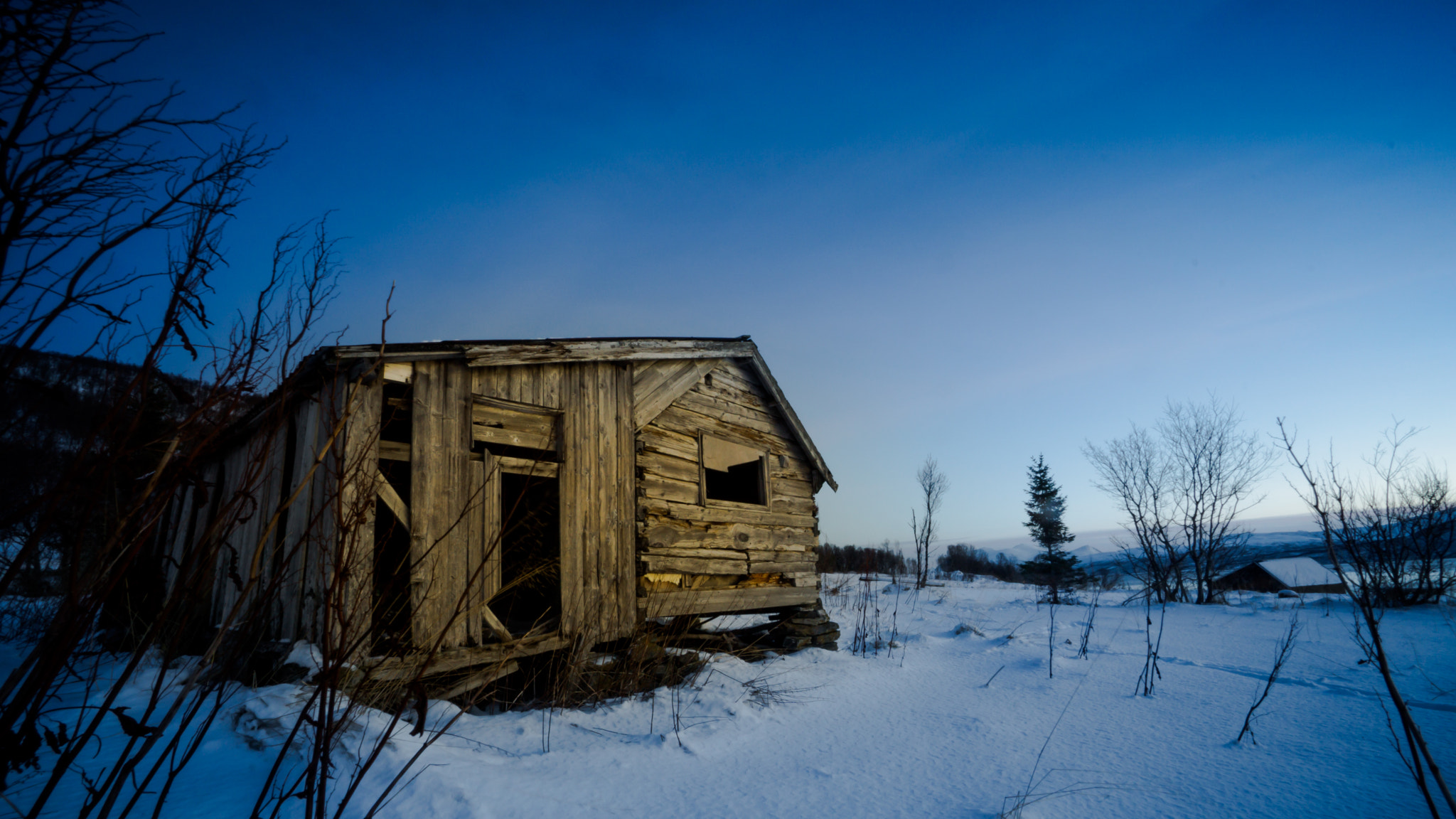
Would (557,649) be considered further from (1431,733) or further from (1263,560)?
(1263,560)

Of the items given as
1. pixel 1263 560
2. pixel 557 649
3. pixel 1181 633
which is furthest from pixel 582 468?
pixel 1263 560

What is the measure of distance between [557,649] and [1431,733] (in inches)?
269

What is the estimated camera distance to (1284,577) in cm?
1705

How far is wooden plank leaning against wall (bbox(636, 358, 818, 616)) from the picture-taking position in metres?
7.81

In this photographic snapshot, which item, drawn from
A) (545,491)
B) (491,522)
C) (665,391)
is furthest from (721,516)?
(491,522)

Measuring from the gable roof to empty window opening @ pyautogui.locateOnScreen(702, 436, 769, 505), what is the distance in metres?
1.05

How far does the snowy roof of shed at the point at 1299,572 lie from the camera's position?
15.4 meters

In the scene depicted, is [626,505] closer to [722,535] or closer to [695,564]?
[695,564]

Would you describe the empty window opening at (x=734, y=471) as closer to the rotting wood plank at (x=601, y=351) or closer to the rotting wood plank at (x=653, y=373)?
the rotting wood plank at (x=653, y=373)

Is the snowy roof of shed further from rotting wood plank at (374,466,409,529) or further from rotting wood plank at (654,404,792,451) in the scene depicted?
rotting wood plank at (374,466,409,529)

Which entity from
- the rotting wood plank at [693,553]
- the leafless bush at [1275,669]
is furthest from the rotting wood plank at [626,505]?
the leafless bush at [1275,669]

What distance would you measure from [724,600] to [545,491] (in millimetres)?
2788

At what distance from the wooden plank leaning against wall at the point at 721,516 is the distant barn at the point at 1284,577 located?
37.7 ft

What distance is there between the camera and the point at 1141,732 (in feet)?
14.4
